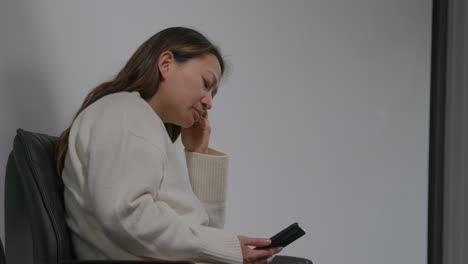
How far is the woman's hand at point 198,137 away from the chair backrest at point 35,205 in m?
0.47

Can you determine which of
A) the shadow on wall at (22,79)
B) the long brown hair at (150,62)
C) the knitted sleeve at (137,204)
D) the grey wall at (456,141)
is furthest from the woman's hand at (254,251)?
the grey wall at (456,141)

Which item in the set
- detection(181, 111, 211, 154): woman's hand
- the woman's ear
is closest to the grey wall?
detection(181, 111, 211, 154): woman's hand

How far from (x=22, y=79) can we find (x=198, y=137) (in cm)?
52

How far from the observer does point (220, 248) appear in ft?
4.42

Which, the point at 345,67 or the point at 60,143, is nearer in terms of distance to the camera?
the point at 60,143

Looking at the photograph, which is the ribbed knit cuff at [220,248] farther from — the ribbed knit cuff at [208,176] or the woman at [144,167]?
the ribbed knit cuff at [208,176]

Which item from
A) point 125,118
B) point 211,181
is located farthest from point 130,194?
point 211,181

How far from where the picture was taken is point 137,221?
1.23 m

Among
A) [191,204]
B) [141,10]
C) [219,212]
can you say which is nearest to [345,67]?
[141,10]

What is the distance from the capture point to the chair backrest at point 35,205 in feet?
4.23

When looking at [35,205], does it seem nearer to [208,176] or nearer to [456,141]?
[208,176]

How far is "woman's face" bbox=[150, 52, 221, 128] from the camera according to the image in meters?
1.60

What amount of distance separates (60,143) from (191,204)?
1.09 ft

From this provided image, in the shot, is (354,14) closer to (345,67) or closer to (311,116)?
(345,67)
